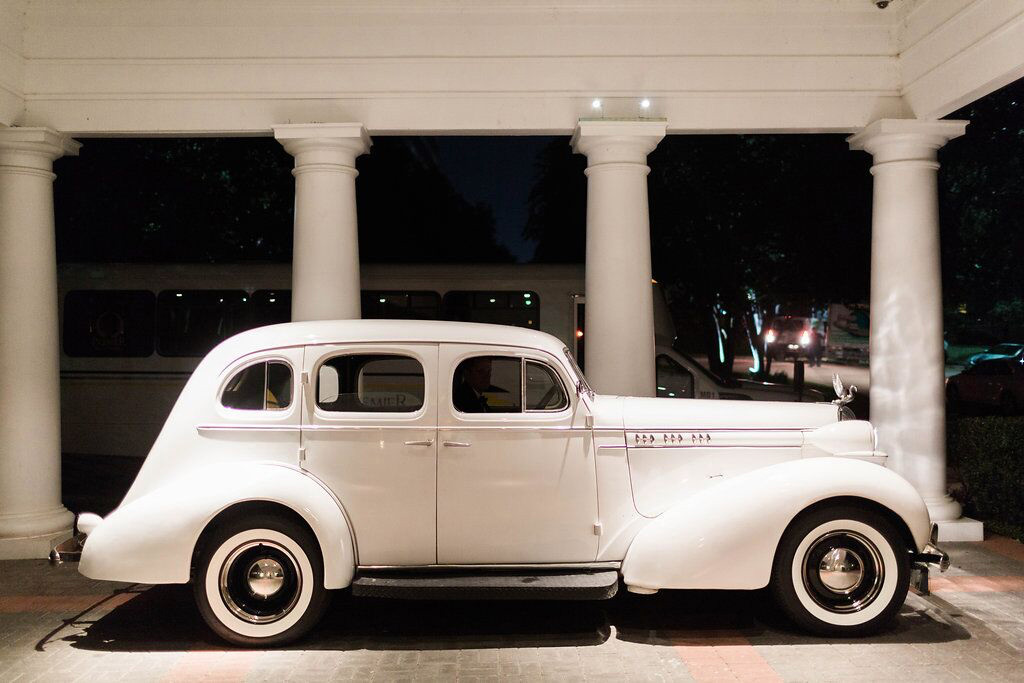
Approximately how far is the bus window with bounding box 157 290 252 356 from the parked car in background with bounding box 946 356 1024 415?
16.8m

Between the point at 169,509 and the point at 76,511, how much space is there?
4.63 m

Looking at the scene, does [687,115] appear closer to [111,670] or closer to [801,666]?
[801,666]

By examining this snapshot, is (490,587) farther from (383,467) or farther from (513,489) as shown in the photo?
(383,467)

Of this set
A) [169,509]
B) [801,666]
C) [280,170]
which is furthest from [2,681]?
[280,170]

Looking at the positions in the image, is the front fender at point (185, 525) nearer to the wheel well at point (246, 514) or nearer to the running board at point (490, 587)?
the wheel well at point (246, 514)

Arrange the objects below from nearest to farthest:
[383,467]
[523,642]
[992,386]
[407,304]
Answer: [523,642] < [383,467] < [407,304] < [992,386]

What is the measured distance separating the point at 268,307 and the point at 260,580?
7629 mm

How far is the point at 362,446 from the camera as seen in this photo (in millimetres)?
4906

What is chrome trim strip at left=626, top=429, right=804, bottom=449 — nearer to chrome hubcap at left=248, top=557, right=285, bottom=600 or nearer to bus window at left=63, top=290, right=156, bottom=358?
chrome hubcap at left=248, top=557, right=285, bottom=600

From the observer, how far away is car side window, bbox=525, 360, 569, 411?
502 cm

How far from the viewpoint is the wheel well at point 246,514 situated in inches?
189

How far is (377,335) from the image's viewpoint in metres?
5.09

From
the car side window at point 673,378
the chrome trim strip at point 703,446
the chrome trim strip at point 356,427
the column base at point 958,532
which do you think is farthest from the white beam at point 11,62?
the column base at point 958,532

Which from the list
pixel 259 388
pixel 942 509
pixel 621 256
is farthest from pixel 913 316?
pixel 259 388
